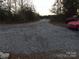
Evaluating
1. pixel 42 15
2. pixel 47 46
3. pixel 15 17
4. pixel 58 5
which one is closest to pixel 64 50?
pixel 47 46

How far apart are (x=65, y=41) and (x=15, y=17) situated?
28.6 feet

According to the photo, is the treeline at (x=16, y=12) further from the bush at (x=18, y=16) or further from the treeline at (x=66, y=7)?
the treeline at (x=66, y=7)

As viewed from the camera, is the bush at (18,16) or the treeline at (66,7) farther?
the treeline at (66,7)

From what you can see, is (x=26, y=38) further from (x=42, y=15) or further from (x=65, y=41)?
(x=42, y=15)

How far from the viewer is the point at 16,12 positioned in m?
17.7

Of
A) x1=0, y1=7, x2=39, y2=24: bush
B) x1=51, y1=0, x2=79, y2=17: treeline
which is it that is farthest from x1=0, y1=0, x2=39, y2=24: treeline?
x1=51, y1=0, x2=79, y2=17: treeline

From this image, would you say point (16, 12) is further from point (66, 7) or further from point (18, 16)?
point (66, 7)

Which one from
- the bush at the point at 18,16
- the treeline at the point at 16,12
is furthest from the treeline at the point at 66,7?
the bush at the point at 18,16

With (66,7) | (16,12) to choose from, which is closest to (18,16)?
(16,12)

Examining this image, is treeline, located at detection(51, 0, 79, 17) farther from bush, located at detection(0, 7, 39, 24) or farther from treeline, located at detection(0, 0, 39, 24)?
bush, located at detection(0, 7, 39, 24)

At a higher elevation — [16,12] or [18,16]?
[16,12]

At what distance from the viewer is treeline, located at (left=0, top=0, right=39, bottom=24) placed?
55.8 ft

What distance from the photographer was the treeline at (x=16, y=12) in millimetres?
17000

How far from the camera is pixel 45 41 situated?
9.07 meters
